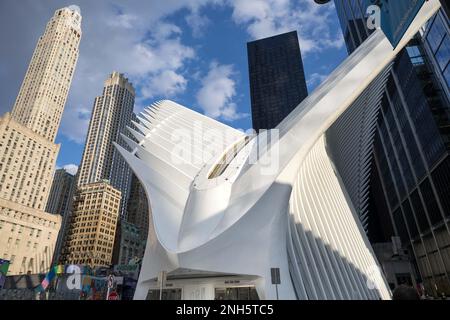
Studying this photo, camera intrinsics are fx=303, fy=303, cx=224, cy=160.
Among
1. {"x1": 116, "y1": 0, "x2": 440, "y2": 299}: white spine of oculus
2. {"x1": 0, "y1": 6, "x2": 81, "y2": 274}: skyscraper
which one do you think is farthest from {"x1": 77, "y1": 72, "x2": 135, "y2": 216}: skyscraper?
{"x1": 116, "y1": 0, "x2": 440, "y2": 299}: white spine of oculus

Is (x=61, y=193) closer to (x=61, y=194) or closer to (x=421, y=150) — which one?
(x=61, y=194)

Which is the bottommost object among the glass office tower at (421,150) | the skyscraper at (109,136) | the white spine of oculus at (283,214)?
the white spine of oculus at (283,214)

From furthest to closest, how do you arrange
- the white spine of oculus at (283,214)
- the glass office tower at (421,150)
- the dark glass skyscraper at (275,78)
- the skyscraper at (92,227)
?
the dark glass skyscraper at (275,78)
the skyscraper at (92,227)
the glass office tower at (421,150)
the white spine of oculus at (283,214)

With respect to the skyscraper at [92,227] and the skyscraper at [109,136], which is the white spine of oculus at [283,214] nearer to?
the skyscraper at [92,227]

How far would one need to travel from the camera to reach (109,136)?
15375cm

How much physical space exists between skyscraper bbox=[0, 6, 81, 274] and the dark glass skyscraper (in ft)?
253

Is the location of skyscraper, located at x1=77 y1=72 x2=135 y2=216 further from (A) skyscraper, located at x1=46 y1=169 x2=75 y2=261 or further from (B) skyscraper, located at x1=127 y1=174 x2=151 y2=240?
(A) skyscraper, located at x1=46 y1=169 x2=75 y2=261

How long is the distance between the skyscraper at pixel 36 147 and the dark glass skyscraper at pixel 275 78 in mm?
77120

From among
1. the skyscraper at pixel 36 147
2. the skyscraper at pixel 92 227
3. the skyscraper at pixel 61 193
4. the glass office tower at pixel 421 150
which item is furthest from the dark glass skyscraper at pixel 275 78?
the skyscraper at pixel 61 193

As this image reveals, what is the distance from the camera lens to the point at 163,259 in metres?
15.5

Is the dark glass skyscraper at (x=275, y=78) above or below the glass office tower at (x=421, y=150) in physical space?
above

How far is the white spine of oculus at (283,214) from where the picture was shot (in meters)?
14.3
